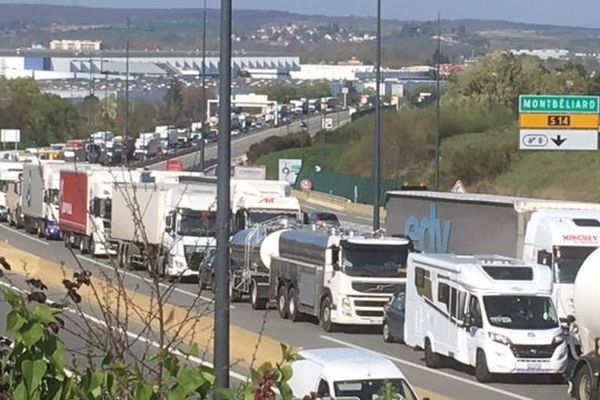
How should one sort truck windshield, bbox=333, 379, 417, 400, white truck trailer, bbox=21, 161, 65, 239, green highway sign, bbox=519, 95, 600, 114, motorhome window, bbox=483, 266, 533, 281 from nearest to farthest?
1. truck windshield, bbox=333, 379, 417, 400
2. motorhome window, bbox=483, 266, 533, 281
3. green highway sign, bbox=519, 95, 600, 114
4. white truck trailer, bbox=21, 161, 65, 239

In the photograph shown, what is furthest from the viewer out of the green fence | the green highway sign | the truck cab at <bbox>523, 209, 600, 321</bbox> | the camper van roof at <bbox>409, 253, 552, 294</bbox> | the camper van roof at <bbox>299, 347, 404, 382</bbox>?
the green fence

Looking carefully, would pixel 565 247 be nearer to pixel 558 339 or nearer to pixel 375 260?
pixel 558 339

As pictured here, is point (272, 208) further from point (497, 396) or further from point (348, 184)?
point (348, 184)

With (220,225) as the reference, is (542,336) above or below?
below

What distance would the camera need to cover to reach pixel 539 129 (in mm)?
47969

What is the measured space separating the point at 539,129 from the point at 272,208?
8.65 meters

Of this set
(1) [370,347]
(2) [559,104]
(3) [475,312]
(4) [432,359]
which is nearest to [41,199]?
(2) [559,104]

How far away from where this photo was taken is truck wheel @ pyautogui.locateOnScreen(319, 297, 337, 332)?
3525 cm

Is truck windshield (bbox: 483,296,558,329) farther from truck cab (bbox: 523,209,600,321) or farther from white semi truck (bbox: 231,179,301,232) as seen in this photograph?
white semi truck (bbox: 231,179,301,232)

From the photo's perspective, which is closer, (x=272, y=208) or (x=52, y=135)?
(x=272, y=208)

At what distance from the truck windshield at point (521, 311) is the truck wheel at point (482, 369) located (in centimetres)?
65

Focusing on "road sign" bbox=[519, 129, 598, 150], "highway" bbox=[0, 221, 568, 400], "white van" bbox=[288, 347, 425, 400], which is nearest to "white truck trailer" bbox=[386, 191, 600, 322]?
"highway" bbox=[0, 221, 568, 400]

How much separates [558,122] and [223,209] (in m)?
34.7

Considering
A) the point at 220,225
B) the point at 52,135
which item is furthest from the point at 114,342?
the point at 52,135
